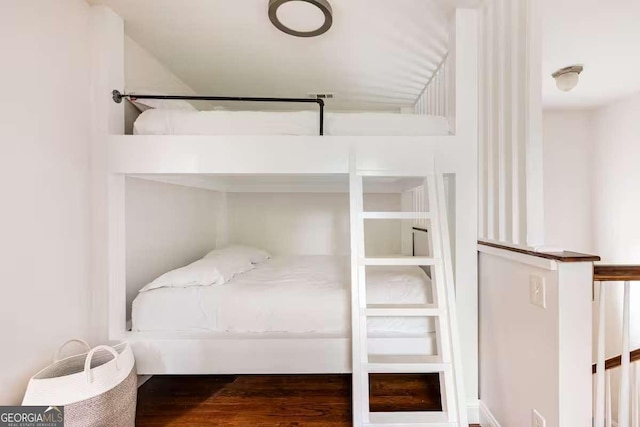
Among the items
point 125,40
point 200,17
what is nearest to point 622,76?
point 200,17

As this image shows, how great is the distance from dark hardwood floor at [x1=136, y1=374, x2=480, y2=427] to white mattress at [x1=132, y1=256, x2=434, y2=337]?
52cm

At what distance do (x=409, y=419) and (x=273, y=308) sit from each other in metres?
0.87

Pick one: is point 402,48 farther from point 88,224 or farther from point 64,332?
point 64,332

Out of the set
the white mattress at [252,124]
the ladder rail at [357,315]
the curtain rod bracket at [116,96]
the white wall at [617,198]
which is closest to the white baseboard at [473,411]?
the ladder rail at [357,315]

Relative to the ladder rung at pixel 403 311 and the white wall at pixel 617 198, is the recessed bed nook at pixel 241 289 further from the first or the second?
the white wall at pixel 617 198

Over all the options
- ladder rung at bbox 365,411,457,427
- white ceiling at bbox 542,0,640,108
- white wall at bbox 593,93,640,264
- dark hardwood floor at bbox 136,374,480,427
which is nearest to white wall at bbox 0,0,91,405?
dark hardwood floor at bbox 136,374,480,427

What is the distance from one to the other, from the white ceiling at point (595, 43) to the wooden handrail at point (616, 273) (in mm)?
1615

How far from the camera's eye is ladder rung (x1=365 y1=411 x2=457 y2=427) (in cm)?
144

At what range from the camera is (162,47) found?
88.1 inches

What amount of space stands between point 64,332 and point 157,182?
1.14m

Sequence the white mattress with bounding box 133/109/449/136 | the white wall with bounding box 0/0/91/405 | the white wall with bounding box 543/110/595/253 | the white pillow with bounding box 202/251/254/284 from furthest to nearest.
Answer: the white wall with bounding box 543/110/595/253 < the white pillow with bounding box 202/251/254/284 < the white mattress with bounding box 133/109/449/136 < the white wall with bounding box 0/0/91/405

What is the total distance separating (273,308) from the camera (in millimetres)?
1685

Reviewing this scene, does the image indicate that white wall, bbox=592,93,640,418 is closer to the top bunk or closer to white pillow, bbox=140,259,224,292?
the top bunk

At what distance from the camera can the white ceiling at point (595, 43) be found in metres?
1.84
